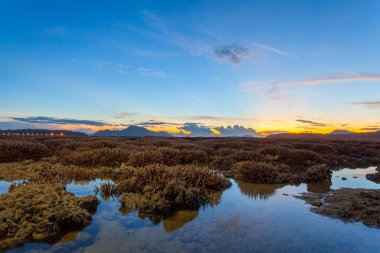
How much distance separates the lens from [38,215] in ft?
18.5

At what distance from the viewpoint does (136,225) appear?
588cm

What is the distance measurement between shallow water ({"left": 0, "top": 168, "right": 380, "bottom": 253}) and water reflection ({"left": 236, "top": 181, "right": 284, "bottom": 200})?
1.30m

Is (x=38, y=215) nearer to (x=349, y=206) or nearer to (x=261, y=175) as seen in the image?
(x=349, y=206)

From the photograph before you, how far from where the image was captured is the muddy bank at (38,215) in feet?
16.6

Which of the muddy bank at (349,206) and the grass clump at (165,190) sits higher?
the grass clump at (165,190)

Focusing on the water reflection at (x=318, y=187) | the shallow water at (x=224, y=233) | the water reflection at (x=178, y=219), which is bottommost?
the water reflection at (x=318, y=187)

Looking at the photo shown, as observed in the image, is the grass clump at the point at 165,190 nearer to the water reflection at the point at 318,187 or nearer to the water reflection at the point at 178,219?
the water reflection at the point at 178,219

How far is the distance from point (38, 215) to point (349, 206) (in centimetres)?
689

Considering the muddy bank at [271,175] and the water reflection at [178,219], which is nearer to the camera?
the water reflection at [178,219]

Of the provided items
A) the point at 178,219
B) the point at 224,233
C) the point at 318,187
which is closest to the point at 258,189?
the point at 318,187

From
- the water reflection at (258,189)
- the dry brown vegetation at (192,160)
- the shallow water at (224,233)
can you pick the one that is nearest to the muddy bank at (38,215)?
the shallow water at (224,233)

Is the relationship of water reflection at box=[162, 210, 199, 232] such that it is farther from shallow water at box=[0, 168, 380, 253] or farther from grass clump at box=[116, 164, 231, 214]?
grass clump at box=[116, 164, 231, 214]

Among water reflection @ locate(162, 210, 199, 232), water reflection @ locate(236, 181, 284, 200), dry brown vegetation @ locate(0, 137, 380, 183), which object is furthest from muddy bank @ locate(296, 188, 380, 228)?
water reflection @ locate(162, 210, 199, 232)

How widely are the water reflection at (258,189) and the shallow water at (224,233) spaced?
4.26 ft
